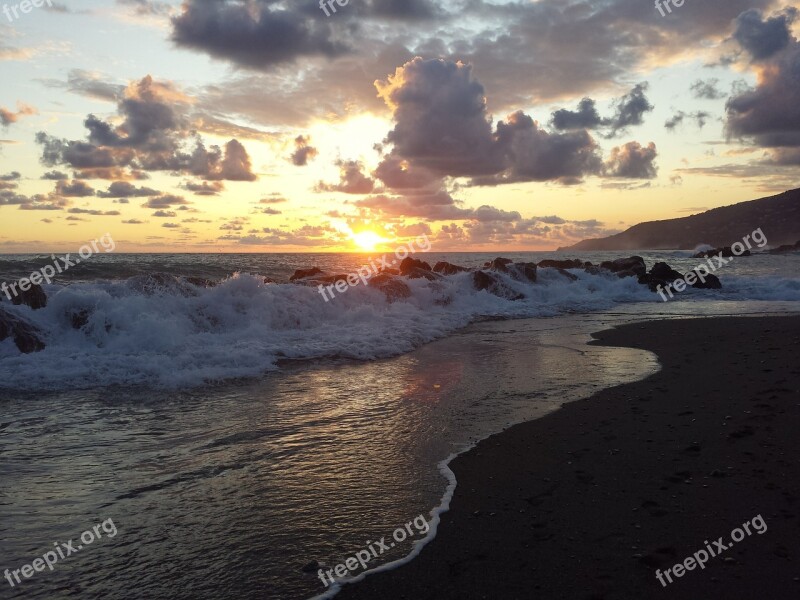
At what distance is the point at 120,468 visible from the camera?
20.0 feet

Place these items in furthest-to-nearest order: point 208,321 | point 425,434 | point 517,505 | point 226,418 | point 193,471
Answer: point 208,321
point 226,418
point 425,434
point 193,471
point 517,505

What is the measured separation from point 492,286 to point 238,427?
2379 centimetres

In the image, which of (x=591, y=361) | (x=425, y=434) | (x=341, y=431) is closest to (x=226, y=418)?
(x=341, y=431)

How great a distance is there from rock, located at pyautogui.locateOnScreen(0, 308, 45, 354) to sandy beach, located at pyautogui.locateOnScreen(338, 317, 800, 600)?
1115 centimetres

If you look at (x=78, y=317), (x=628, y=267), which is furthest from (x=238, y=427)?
(x=628, y=267)

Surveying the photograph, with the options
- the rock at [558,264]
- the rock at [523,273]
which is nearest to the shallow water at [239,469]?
the rock at [523,273]

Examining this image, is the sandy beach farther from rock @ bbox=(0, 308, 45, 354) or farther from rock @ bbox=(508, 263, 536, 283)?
rock @ bbox=(508, 263, 536, 283)

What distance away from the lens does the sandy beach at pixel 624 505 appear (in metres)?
3.80

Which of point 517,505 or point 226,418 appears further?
point 226,418

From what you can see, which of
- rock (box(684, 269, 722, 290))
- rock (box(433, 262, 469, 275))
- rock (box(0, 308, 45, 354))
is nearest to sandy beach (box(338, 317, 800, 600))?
rock (box(0, 308, 45, 354))

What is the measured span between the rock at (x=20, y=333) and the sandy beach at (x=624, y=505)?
1115 cm

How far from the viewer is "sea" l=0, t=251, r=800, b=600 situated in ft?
13.9

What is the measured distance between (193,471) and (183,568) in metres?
2.04

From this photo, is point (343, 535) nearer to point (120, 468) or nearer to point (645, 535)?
point (645, 535)
